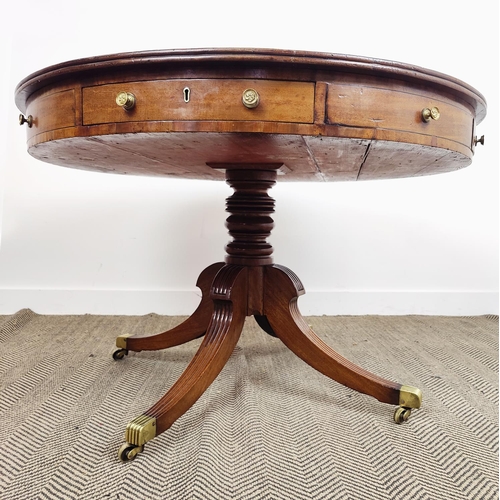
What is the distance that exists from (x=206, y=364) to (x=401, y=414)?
46 cm

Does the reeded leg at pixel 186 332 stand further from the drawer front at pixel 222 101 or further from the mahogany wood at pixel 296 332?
the drawer front at pixel 222 101

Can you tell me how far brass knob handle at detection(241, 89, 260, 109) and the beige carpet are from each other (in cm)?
64

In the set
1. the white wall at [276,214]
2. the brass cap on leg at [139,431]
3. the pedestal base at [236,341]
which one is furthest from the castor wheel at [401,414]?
the white wall at [276,214]

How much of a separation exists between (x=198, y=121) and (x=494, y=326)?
5.86 ft

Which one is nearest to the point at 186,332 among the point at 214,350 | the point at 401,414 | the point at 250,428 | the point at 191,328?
the point at 191,328

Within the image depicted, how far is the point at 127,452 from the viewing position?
852 millimetres

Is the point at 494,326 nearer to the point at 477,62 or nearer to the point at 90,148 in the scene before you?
the point at 477,62

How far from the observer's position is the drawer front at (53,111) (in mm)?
786

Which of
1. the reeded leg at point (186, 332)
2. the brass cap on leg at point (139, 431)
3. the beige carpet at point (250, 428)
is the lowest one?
the beige carpet at point (250, 428)

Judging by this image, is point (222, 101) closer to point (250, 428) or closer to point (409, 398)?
point (250, 428)

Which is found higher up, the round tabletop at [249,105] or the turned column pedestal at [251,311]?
the round tabletop at [249,105]

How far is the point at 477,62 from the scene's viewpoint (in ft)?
6.67

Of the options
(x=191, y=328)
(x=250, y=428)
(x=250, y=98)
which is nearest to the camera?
(x=250, y=98)

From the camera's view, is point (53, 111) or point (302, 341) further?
point (302, 341)
